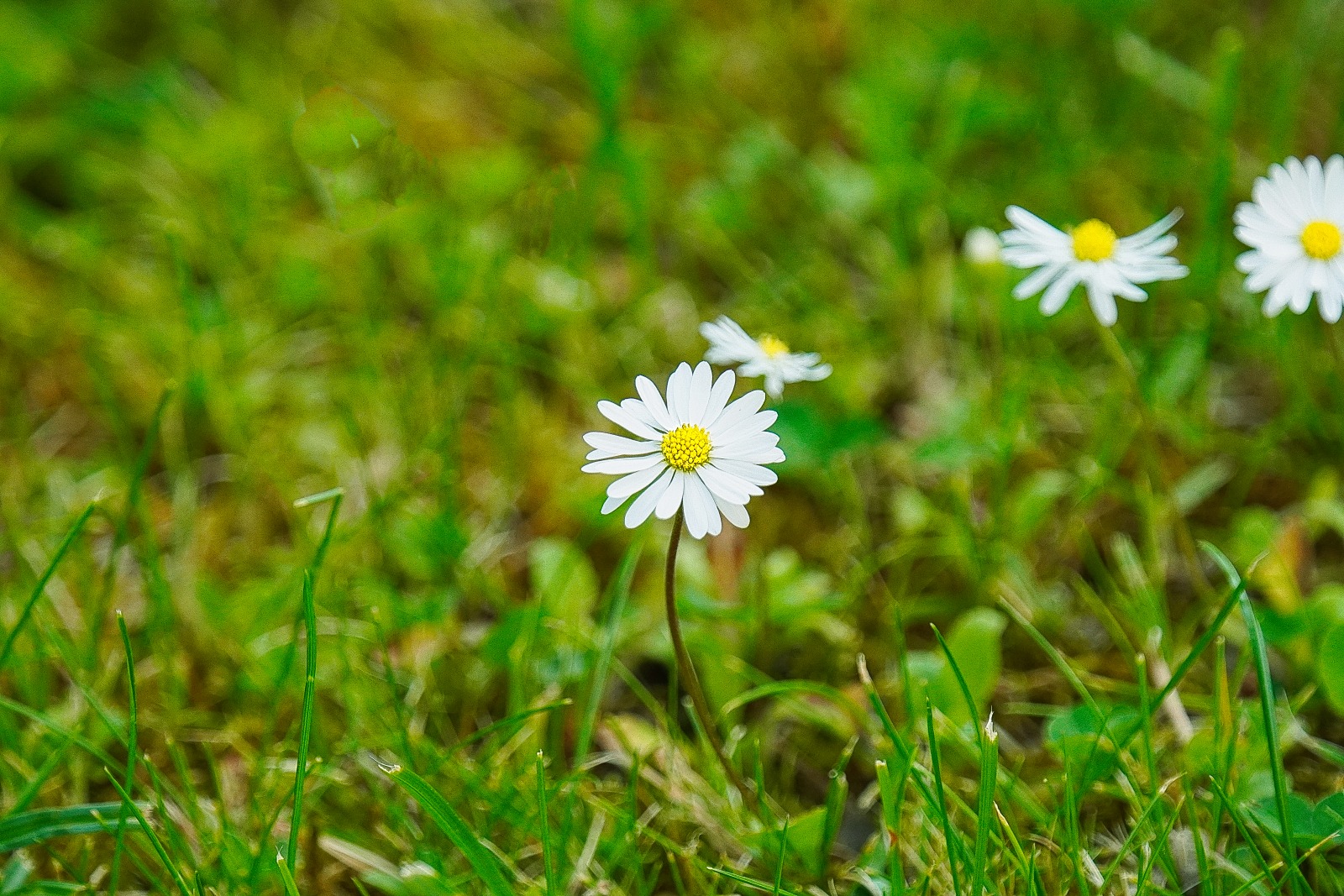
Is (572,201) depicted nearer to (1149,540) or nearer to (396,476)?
(396,476)

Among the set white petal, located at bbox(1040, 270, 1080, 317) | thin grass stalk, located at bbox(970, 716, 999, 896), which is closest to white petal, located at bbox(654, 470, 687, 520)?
thin grass stalk, located at bbox(970, 716, 999, 896)

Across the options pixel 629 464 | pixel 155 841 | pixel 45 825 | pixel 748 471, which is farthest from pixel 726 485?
→ pixel 45 825

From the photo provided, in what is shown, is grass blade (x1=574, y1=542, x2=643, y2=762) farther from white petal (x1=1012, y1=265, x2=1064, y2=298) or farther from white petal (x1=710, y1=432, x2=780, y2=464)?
white petal (x1=1012, y1=265, x2=1064, y2=298)

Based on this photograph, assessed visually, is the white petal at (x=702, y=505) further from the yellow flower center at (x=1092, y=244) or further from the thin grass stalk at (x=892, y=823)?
the yellow flower center at (x=1092, y=244)

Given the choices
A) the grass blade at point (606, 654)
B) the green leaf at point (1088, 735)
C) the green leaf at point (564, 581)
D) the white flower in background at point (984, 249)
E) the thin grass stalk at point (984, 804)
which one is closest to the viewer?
the thin grass stalk at point (984, 804)

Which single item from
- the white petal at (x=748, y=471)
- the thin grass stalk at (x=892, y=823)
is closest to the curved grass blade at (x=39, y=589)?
the white petal at (x=748, y=471)

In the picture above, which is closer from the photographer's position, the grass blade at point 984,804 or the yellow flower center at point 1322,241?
the grass blade at point 984,804

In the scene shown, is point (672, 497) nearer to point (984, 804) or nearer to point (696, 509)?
point (696, 509)
